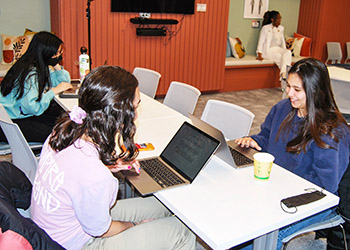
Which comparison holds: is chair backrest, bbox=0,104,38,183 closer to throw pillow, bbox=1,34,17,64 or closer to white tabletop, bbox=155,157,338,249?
white tabletop, bbox=155,157,338,249

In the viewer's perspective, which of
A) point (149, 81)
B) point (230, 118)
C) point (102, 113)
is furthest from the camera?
point (149, 81)

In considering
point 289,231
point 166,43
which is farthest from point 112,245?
point 166,43

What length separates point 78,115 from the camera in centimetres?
143

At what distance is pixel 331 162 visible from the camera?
1.81 m

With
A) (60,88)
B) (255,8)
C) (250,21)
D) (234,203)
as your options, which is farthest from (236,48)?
(234,203)

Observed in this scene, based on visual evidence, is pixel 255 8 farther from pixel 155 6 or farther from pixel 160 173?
pixel 160 173

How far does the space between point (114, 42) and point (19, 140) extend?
3578 millimetres

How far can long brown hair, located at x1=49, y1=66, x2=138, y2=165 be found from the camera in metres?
1.42

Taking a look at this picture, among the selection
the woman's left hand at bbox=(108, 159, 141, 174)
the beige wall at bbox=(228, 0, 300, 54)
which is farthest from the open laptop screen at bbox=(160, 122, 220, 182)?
the beige wall at bbox=(228, 0, 300, 54)

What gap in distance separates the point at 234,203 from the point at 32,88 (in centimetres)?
194

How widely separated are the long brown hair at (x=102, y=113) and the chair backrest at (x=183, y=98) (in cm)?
153

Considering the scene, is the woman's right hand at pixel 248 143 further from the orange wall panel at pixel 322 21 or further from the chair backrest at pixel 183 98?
the orange wall panel at pixel 322 21

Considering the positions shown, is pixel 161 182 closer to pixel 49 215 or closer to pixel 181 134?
pixel 181 134

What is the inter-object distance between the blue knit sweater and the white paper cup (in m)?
0.28
